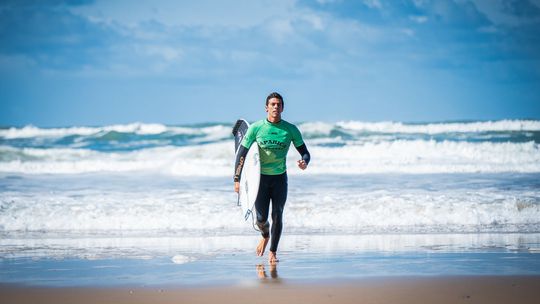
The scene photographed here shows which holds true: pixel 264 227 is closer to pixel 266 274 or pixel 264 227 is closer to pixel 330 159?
pixel 266 274

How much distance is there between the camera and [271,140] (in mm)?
7590

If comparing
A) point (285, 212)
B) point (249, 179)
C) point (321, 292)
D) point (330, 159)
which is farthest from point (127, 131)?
point (321, 292)

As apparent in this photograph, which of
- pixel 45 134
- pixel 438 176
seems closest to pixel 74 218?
pixel 438 176

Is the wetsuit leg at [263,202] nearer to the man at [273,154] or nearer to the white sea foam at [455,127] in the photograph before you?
the man at [273,154]

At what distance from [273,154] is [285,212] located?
174 inches

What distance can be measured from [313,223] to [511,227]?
115 inches

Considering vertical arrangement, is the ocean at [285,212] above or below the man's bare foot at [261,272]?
above

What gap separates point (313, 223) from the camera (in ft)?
37.3

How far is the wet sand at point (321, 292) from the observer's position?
5.92m

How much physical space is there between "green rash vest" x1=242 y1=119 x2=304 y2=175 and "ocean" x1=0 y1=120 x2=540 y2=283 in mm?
1132

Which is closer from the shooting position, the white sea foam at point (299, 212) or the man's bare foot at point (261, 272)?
the man's bare foot at point (261, 272)

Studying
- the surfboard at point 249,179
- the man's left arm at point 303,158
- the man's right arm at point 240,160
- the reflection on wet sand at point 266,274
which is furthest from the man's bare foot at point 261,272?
the man's left arm at point 303,158

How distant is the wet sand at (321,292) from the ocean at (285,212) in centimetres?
51

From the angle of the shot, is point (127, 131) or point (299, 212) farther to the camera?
point (127, 131)
